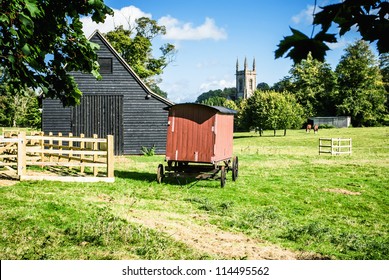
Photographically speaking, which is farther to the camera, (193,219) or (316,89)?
(316,89)

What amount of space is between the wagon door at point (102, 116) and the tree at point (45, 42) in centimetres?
1606

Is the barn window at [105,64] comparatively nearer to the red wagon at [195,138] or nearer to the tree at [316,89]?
the red wagon at [195,138]

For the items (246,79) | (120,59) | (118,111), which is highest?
(246,79)

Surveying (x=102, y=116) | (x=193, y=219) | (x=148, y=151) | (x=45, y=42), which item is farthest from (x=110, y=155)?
(x=102, y=116)

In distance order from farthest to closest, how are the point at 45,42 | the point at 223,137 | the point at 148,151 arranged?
the point at 148,151 → the point at 223,137 → the point at 45,42

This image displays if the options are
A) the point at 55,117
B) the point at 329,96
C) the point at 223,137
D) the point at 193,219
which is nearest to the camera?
the point at 193,219

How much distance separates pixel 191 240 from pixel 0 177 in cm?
902

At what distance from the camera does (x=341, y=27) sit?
117 inches

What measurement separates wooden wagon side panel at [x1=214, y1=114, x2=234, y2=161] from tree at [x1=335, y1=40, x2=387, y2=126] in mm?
58423

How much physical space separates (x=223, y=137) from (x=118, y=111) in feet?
38.0

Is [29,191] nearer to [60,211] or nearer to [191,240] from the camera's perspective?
[60,211]

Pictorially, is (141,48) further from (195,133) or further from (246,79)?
(246,79)

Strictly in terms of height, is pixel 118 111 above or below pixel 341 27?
above

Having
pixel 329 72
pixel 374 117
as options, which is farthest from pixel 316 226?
pixel 329 72
